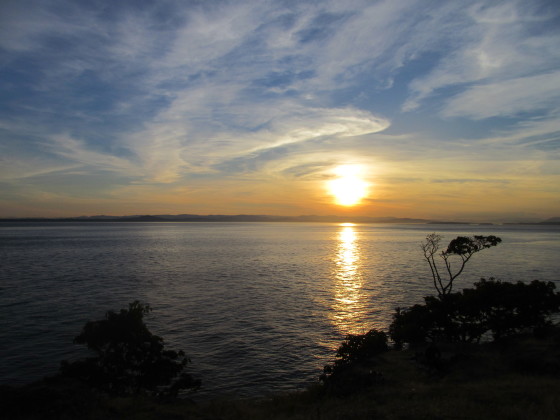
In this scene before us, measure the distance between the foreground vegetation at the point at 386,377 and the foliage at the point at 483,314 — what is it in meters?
0.09

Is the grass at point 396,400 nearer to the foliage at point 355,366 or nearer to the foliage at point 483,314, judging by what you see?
the foliage at point 355,366

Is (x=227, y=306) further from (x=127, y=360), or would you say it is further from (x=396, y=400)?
(x=396, y=400)

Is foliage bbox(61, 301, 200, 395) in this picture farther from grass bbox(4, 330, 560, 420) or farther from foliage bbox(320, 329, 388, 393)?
foliage bbox(320, 329, 388, 393)

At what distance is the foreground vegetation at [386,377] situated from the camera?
19.3m

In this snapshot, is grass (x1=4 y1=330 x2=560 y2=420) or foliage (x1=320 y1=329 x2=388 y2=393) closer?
grass (x1=4 y1=330 x2=560 y2=420)

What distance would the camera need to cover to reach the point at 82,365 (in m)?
24.8

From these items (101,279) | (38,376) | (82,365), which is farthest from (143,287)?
(82,365)

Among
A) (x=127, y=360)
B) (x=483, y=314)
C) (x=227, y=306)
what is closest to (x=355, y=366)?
(x=483, y=314)

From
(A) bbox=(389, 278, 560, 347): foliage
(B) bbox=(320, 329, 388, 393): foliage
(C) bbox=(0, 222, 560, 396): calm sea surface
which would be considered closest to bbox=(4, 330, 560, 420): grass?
(B) bbox=(320, 329, 388, 393): foliage

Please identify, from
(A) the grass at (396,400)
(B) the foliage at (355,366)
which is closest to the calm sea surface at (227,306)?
(B) the foliage at (355,366)

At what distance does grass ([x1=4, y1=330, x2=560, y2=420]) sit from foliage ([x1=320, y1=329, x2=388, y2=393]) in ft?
2.80

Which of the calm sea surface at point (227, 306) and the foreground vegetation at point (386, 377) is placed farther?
the calm sea surface at point (227, 306)

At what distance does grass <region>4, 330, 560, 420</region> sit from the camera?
61.3 feet

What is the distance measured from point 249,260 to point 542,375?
280ft
